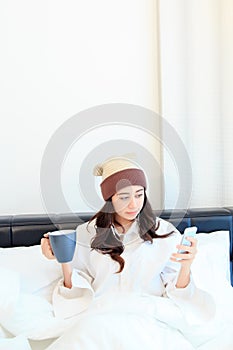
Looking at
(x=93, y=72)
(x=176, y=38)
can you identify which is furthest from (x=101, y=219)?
(x=176, y=38)

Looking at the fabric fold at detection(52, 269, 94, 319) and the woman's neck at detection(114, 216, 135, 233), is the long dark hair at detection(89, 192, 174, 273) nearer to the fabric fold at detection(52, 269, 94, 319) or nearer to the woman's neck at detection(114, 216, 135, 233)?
the woman's neck at detection(114, 216, 135, 233)

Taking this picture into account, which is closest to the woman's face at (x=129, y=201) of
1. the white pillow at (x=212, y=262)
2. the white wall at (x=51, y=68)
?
the white pillow at (x=212, y=262)

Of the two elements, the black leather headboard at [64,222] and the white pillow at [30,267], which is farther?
the black leather headboard at [64,222]

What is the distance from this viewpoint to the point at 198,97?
1739 millimetres

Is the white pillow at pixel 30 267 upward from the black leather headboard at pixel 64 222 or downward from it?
downward

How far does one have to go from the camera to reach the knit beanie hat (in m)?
1.23

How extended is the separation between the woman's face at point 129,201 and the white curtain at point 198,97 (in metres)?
0.42

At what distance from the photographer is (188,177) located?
5.63ft

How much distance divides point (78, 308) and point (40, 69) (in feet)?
3.08

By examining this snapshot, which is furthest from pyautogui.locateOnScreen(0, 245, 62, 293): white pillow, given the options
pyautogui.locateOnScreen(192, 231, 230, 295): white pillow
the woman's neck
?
pyautogui.locateOnScreen(192, 231, 230, 295): white pillow

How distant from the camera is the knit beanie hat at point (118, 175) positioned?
1.23 meters

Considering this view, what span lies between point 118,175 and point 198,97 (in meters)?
0.68

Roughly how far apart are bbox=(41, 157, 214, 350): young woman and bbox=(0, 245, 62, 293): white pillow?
69mm

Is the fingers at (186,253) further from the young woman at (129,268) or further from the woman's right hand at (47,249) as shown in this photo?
the woman's right hand at (47,249)
